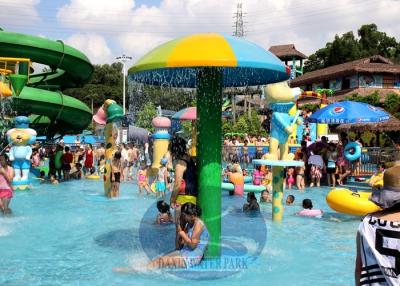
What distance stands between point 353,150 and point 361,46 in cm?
3953

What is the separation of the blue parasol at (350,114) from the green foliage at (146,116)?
29.1 metres

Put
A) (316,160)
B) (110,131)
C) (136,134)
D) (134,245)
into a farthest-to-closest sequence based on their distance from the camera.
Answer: (136,134) → (316,160) → (110,131) → (134,245)

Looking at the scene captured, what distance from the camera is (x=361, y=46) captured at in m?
51.4

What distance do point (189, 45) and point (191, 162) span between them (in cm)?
142

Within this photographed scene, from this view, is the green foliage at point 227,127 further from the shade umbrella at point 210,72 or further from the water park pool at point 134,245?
the shade umbrella at point 210,72

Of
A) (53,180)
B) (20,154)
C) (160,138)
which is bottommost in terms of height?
(53,180)

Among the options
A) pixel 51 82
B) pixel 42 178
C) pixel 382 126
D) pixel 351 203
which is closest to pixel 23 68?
pixel 42 178

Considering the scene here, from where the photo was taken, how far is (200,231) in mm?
5430

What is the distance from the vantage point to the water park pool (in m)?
5.46

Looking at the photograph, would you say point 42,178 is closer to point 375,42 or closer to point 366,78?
point 366,78

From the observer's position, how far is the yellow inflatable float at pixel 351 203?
7.91 meters

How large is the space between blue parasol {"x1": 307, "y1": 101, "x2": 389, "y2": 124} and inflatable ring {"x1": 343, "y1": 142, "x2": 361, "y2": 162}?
72 cm

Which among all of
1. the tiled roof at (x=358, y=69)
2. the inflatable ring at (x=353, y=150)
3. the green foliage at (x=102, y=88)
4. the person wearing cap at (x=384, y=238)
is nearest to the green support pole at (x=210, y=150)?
the person wearing cap at (x=384, y=238)

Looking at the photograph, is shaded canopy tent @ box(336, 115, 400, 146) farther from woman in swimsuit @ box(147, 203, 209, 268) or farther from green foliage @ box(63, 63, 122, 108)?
green foliage @ box(63, 63, 122, 108)
